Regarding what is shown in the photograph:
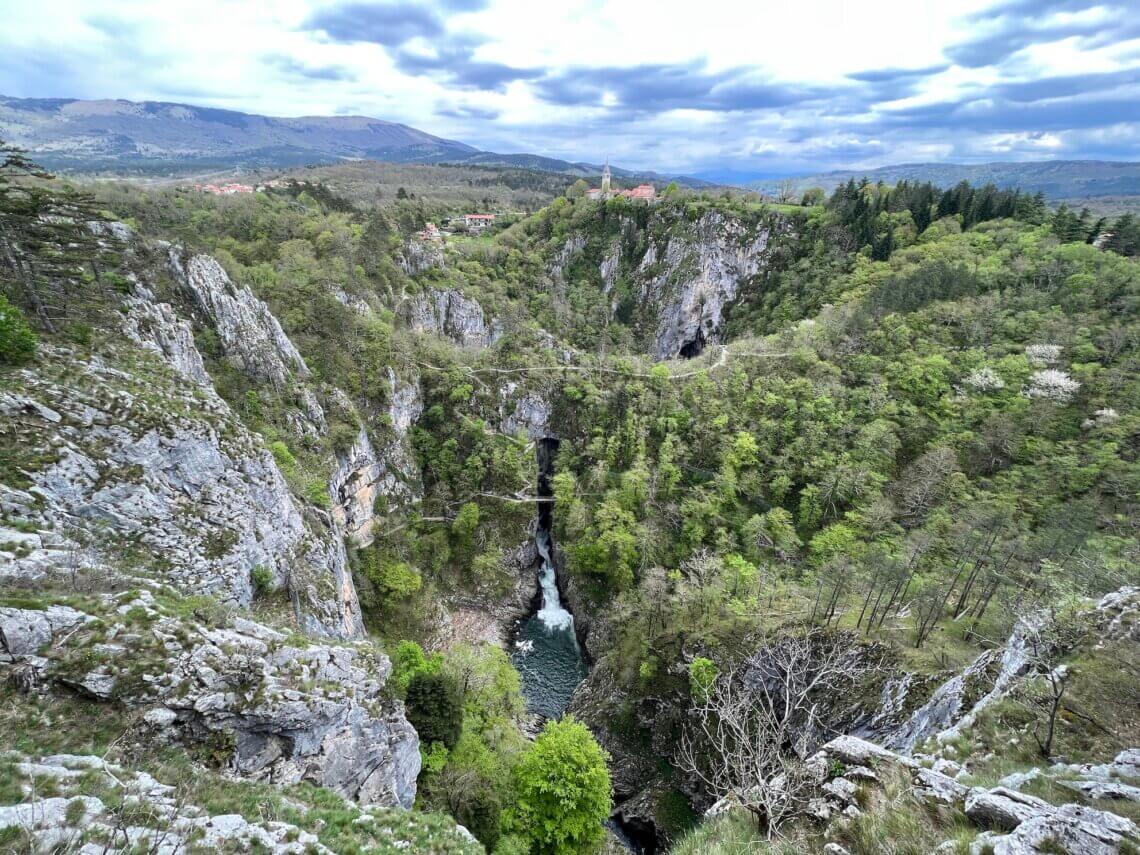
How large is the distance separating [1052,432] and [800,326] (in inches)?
1154

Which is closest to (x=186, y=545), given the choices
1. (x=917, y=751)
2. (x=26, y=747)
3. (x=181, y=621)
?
(x=181, y=621)

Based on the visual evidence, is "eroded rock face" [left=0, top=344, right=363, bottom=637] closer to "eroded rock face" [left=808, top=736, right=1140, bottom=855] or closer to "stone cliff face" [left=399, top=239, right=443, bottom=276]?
"eroded rock face" [left=808, top=736, right=1140, bottom=855]

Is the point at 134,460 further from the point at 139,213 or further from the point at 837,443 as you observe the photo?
the point at 139,213

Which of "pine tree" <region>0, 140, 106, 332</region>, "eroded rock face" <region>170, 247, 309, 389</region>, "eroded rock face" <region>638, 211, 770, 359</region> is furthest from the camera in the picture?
"eroded rock face" <region>638, 211, 770, 359</region>

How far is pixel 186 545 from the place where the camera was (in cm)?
2055

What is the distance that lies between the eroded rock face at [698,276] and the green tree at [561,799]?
250 ft

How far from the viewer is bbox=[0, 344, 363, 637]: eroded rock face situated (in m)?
17.2

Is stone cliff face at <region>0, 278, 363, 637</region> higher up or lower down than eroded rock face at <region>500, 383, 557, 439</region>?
higher up

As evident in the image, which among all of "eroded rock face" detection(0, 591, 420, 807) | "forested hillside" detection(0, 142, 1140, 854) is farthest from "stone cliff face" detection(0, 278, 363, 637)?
"eroded rock face" detection(0, 591, 420, 807)

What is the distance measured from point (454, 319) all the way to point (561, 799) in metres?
62.5

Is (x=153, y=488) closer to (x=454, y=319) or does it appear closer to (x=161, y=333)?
(x=161, y=333)

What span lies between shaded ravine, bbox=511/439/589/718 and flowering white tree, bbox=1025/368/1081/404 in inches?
1880

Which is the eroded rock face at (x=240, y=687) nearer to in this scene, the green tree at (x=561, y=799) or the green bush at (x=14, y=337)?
the green tree at (x=561, y=799)

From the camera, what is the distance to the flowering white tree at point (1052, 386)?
139ft
